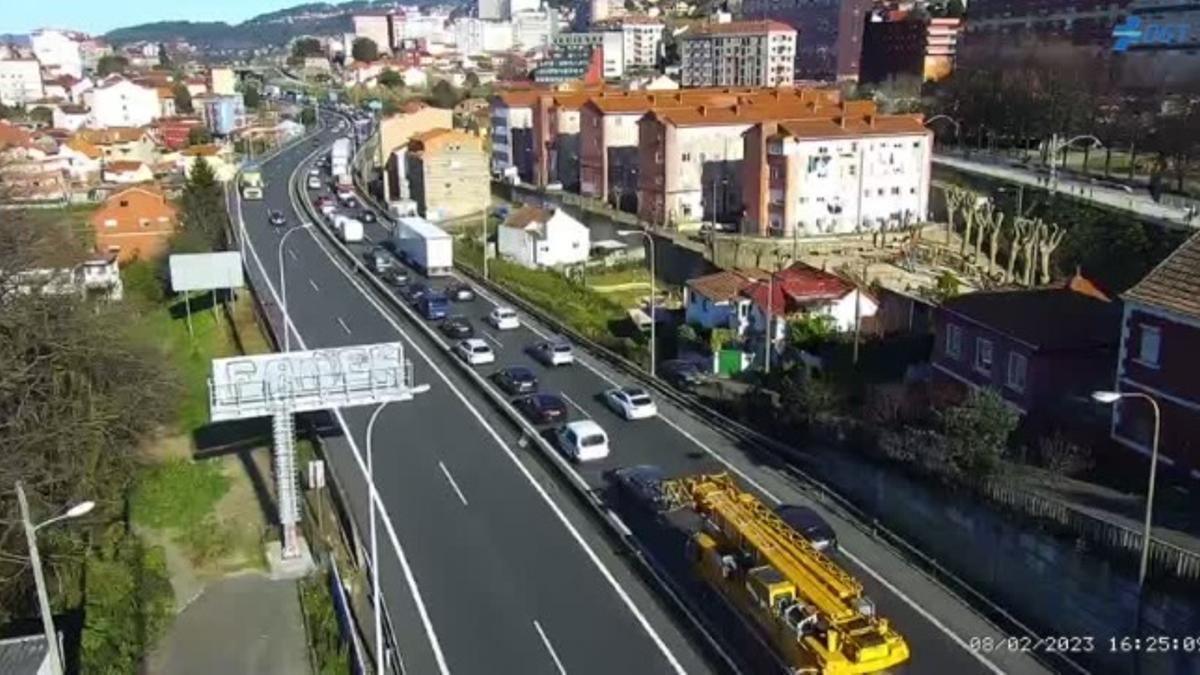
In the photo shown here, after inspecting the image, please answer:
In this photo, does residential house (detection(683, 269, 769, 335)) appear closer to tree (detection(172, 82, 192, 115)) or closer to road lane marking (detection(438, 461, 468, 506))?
road lane marking (detection(438, 461, 468, 506))

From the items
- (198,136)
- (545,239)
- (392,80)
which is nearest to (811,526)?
(545,239)

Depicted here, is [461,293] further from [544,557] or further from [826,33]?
[826,33]

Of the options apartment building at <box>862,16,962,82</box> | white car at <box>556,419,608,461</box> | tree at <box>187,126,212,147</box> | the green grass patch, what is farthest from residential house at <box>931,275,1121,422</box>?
tree at <box>187,126,212,147</box>

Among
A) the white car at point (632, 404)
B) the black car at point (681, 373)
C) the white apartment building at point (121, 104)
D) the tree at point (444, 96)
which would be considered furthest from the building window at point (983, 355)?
the white apartment building at point (121, 104)

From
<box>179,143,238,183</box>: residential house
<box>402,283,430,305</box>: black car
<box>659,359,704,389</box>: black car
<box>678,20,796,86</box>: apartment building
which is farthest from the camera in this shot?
<box>678,20,796,86</box>: apartment building

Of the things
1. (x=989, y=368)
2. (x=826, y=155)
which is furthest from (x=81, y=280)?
(x=826, y=155)

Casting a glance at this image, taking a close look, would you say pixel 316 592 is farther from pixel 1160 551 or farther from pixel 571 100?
pixel 571 100
